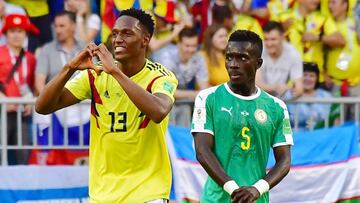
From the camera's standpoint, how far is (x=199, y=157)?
7.38 metres

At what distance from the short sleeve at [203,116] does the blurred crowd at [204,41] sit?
154 inches

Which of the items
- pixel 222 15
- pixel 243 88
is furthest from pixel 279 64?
pixel 243 88

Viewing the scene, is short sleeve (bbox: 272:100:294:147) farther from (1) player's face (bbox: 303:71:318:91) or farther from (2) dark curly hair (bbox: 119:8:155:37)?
(1) player's face (bbox: 303:71:318:91)

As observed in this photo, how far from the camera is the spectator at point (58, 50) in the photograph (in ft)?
38.6

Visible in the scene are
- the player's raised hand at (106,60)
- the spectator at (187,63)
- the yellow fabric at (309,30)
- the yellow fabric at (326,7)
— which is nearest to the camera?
the player's raised hand at (106,60)

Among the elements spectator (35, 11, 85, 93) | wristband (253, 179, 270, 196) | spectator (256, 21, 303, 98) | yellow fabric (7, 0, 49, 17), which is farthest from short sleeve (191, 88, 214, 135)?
yellow fabric (7, 0, 49, 17)

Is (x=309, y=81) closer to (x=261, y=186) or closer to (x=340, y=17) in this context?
(x=340, y=17)

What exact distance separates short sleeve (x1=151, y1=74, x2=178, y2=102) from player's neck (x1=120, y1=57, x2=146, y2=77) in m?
0.17

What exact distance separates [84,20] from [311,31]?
9.66 feet

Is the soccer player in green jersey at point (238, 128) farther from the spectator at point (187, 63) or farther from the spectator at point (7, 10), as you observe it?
the spectator at point (7, 10)

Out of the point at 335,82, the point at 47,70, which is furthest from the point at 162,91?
the point at 335,82

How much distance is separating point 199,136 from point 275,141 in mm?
589

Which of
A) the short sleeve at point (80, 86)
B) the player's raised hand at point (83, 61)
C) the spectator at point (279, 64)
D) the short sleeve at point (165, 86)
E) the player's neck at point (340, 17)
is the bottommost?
the spectator at point (279, 64)

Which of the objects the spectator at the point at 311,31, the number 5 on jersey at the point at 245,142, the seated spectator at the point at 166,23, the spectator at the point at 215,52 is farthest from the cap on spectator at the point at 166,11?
the number 5 on jersey at the point at 245,142
